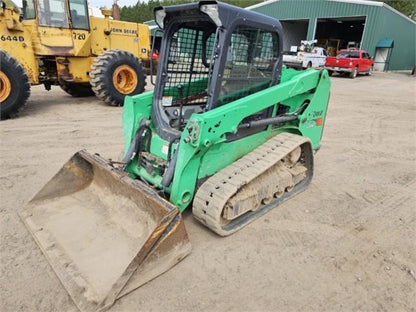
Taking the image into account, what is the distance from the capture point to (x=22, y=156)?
4.56 meters

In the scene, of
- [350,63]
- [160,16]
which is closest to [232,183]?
[160,16]

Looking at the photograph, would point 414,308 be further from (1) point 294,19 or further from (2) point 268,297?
(1) point 294,19

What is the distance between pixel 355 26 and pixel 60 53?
31586 mm

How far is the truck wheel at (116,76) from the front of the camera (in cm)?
722

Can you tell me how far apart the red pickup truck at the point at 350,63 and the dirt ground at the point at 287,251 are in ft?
50.3

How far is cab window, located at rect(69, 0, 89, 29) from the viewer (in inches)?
289

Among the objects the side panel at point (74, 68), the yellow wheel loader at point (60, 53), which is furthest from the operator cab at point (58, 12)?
the side panel at point (74, 68)

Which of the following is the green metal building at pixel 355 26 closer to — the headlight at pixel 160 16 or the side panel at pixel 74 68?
the side panel at pixel 74 68

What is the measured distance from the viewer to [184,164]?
2.63 meters

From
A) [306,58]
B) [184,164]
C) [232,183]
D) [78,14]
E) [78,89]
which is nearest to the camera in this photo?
[184,164]

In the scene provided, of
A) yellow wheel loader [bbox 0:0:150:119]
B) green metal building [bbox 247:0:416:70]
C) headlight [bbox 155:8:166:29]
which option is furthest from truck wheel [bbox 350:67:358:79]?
headlight [bbox 155:8:166:29]

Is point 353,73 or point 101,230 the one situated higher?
point 353,73

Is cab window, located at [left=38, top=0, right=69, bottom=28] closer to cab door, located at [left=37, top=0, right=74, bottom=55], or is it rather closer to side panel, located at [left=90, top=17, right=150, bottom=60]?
cab door, located at [left=37, top=0, right=74, bottom=55]

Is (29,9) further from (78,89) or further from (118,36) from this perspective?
(78,89)
